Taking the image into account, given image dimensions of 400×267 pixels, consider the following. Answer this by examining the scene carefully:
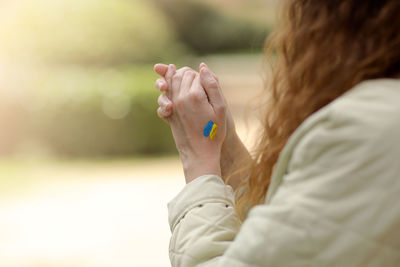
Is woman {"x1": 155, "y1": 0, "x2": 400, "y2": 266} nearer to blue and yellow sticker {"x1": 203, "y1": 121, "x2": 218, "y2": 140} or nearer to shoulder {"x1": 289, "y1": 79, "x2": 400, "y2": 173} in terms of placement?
shoulder {"x1": 289, "y1": 79, "x2": 400, "y2": 173}

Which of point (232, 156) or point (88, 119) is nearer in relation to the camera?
point (232, 156)

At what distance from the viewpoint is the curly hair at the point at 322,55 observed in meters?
0.91

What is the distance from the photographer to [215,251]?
3.59 feet

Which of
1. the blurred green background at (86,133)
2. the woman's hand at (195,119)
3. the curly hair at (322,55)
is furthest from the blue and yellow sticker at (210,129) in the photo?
the blurred green background at (86,133)

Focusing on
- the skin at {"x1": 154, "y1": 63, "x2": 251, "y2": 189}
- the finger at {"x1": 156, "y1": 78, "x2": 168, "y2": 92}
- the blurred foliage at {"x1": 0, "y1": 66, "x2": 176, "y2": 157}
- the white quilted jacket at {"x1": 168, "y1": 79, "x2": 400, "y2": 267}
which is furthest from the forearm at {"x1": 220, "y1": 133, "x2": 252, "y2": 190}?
the blurred foliage at {"x1": 0, "y1": 66, "x2": 176, "y2": 157}

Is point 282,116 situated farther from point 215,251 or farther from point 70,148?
point 70,148

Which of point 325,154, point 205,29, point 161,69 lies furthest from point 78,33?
point 325,154

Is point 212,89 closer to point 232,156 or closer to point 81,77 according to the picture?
point 232,156

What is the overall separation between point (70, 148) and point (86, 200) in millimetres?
2756

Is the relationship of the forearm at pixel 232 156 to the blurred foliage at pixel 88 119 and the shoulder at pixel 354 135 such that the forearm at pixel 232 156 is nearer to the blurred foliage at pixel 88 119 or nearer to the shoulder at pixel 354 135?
the shoulder at pixel 354 135

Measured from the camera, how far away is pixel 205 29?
1777 centimetres

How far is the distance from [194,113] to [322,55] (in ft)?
1.56

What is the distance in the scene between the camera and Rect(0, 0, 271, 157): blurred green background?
A: 30.7ft

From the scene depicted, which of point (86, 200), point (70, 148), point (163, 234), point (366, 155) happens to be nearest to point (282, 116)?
point (366, 155)
